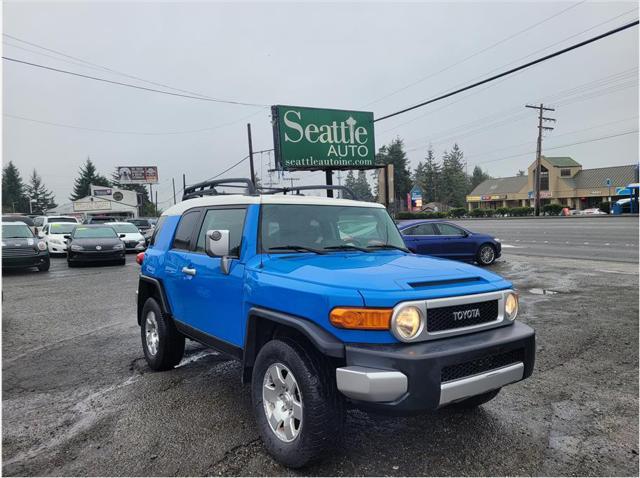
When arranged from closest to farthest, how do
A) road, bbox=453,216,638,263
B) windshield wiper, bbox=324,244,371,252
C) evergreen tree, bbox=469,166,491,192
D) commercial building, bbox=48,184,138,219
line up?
windshield wiper, bbox=324,244,371,252
road, bbox=453,216,638,263
commercial building, bbox=48,184,138,219
evergreen tree, bbox=469,166,491,192

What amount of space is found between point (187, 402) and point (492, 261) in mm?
12038

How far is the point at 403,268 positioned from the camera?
11.0ft

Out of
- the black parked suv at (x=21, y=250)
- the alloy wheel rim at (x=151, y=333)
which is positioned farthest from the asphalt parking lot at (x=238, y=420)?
the black parked suv at (x=21, y=250)

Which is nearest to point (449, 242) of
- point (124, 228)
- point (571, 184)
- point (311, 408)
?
point (311, 408)

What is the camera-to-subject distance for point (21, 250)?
45.0 feet

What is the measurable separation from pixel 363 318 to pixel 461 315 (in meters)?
0.73

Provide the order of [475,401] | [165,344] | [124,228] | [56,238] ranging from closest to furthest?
[475,401] → [165,344] → [56,238] → [124,228]

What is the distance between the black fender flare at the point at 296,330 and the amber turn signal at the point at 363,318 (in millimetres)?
128

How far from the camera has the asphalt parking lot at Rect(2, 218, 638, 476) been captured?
3105mm

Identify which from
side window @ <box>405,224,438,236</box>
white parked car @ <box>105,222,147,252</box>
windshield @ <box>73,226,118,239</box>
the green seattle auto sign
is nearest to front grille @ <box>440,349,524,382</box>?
side window @ <box>405,224,438,236</box>

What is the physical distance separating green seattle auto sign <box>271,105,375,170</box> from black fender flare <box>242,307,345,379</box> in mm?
13064

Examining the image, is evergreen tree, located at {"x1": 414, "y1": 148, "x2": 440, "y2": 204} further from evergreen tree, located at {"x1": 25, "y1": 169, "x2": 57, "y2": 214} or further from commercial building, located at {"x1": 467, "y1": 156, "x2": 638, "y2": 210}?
evergreen tree, located at {"x1": 25, "y1": 169, "x2": 57, "y2": 214}

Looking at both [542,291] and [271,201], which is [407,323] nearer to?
[271,201]

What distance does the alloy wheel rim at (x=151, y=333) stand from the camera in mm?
5021
